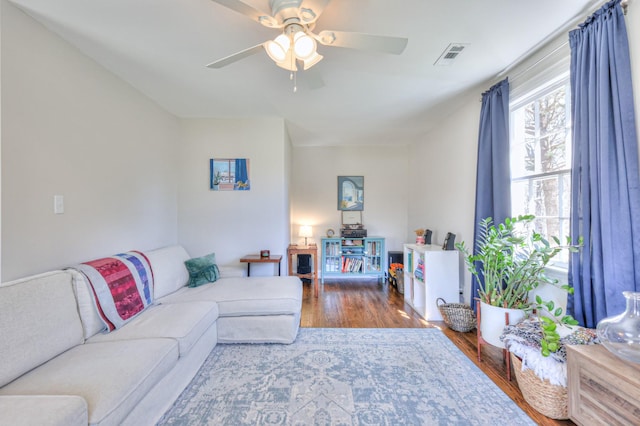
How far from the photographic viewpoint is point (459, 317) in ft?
8.10

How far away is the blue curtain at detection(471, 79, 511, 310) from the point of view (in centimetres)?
224

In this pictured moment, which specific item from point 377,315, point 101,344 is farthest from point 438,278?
point 101,344

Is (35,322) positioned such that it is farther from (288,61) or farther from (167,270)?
(288,61)

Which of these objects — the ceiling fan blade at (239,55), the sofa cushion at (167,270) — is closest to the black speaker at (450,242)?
the ceiling fan blade at (239,55)

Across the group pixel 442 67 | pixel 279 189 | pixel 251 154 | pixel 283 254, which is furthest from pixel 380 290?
pixel 442 67

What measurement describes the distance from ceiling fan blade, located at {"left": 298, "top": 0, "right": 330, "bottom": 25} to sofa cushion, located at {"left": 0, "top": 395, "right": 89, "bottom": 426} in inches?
79.8

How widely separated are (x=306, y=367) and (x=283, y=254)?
1673 millimetres

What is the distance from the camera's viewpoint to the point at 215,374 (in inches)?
72.9

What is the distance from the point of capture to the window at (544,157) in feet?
6.11

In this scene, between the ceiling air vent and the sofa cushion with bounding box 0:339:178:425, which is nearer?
the sofa cushion with bounding box 0:339:178:425

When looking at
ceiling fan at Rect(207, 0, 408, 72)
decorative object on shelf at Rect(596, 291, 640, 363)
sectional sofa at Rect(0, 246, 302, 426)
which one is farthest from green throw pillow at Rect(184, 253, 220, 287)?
decorative object on shelf at Rect(596, 291, 640, 363)

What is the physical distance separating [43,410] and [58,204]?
1425 mm

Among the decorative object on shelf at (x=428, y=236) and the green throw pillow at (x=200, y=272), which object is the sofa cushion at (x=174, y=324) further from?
the decorative object on shelf at (x=428, y=236)

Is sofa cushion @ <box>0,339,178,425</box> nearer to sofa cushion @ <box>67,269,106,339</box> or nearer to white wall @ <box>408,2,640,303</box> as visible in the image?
sofa cushion @ <box>67,269,106,339</box>
